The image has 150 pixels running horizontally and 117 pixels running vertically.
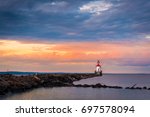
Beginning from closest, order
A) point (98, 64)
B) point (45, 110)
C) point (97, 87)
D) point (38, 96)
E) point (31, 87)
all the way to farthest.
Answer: point (45, 110), point (38, 96), point (31, 87), point (97, 87), point (98, 64)

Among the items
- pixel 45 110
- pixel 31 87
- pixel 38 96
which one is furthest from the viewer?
pixel 31 87

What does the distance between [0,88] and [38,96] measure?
2.85 m

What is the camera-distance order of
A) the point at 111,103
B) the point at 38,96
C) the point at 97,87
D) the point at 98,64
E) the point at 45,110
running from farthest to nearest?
the point at 98,64, the point at 97,87, the point at 38,96, the point at 111,103, the point at 45,110

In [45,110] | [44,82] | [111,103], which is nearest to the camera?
[45,110]

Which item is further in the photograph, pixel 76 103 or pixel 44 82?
pixel 44 82

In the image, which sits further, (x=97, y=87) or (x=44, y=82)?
(x=44, y=82)

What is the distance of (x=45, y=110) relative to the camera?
26.9 feet

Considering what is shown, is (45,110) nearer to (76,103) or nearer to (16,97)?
(76,103)

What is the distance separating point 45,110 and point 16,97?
1357 centimetres

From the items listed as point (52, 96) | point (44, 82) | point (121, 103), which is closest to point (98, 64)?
point (44, 82)

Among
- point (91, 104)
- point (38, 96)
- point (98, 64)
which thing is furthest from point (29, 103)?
point (98, 64)

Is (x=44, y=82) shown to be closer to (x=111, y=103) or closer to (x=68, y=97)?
(x=68, y=97)

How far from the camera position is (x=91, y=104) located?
862 cm

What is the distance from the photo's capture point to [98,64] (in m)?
80.4
